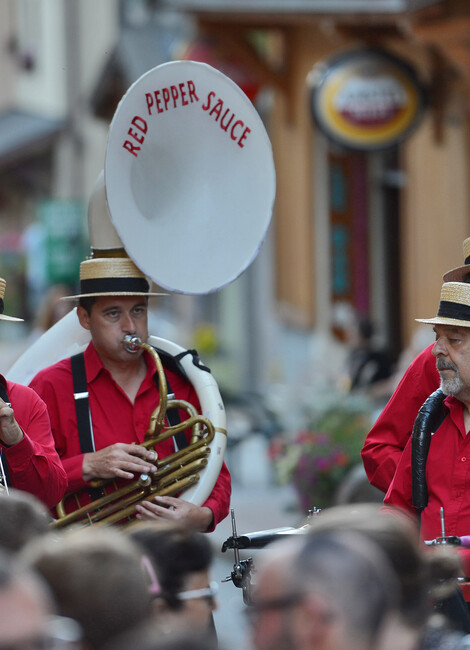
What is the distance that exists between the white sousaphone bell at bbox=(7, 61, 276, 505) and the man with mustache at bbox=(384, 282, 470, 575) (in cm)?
73

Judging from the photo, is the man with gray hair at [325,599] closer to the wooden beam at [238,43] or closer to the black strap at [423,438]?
the black strap at [423,438]

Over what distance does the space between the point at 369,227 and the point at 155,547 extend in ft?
38.7

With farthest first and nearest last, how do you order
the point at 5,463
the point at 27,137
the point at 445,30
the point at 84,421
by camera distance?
1. the point at 27,137
2. the point at 445,30
3. the point at 84,421
4. the point at 5,463

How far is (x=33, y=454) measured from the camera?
13.8 feet

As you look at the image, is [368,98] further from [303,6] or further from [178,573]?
[178,573]

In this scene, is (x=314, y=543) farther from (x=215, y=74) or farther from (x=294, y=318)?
(x=294, y=318)

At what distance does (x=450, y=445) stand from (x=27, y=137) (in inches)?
1113

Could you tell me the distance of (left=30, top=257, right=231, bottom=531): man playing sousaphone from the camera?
466cm

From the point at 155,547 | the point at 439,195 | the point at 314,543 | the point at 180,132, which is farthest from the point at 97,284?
the point at 439,195

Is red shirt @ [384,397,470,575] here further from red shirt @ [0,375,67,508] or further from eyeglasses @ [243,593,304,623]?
eyeglasses @ [243,593,304,623]

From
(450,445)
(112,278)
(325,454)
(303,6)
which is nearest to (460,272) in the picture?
(450,445)

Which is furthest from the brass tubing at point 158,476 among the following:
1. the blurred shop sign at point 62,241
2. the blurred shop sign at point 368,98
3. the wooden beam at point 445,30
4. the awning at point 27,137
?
the awning at point 27,137

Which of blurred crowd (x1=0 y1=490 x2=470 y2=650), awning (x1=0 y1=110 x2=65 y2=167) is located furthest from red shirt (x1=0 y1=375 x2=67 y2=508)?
awning (x1=0 y1=110 x2=65 y2=167)

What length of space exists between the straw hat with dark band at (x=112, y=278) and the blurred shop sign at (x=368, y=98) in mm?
6267
